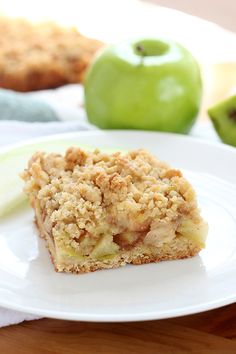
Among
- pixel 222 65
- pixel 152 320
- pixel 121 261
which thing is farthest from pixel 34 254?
pixel 222 65

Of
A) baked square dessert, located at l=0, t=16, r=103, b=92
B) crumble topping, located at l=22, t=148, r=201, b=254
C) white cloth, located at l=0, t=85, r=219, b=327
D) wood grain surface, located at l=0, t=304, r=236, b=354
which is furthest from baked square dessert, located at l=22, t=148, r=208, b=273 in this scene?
baked square dessert, located at l=0, t=16, r=103, b=92

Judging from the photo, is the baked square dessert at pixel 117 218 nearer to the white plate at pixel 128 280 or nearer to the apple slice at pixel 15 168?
the white plate at pixel 128 280

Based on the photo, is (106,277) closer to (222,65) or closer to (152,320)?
(152,320)

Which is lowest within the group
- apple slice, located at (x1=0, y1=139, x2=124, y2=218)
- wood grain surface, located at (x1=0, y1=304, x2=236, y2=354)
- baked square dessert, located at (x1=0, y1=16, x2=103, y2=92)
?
baked square dessert, located at (x1=0, y1=16, x2=103, y2=92)

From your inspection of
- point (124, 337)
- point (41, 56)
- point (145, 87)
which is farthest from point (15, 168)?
point (41, 56)

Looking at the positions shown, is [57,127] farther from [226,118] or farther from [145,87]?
[226,118]

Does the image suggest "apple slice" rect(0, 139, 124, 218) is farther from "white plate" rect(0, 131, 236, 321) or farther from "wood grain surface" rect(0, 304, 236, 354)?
"wood grain surface" rect(0, 304, 236, 354)
